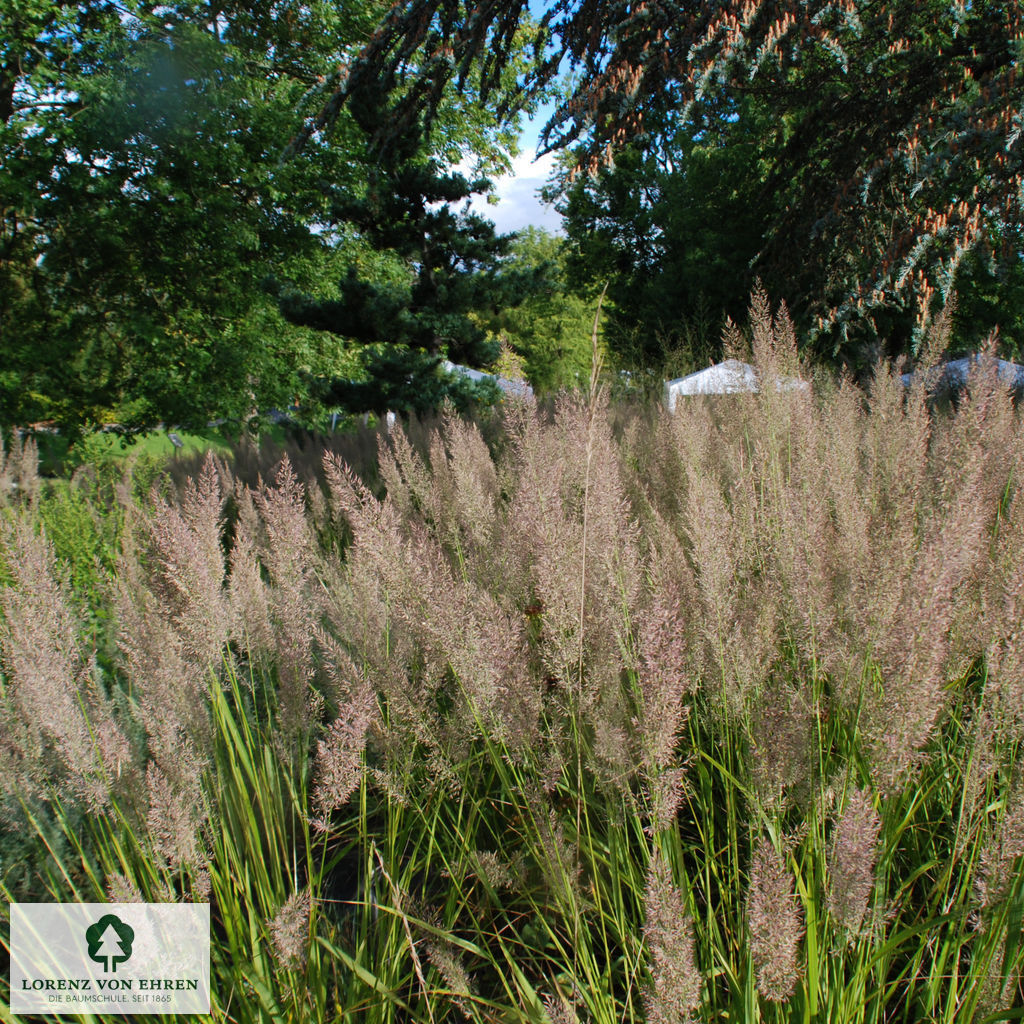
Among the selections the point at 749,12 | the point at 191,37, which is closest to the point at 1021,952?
the point at 749,12

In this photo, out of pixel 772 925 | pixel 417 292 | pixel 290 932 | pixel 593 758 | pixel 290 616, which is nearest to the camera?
pixel 772 925

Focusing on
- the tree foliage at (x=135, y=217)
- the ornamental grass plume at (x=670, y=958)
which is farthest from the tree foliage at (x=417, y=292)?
the ornamental grass plume at (x=670, y=958)

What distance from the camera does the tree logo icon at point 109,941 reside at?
1215 mm

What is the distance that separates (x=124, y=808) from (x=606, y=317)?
2765cm

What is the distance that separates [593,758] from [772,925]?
0.41m

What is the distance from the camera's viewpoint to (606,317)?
26984mm

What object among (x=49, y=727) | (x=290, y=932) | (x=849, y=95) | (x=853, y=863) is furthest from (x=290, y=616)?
(x=849, y=95)

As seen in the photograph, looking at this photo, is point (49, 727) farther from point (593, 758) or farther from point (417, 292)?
point (417, 292)

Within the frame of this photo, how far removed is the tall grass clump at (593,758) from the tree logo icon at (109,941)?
3.3 inches

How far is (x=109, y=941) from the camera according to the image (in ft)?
4.18

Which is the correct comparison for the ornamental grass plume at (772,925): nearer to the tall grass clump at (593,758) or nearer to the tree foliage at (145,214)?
the tall grass clump at (593,758)

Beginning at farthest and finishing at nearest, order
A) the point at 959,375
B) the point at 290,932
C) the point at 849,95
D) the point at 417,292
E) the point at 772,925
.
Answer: the point at 417,292 → the point at 959,375 → the point at 849,95 → the point at 290,932 → the point at 772,925

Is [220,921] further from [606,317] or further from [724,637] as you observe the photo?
[606,317]

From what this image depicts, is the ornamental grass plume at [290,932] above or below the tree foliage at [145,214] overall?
below
